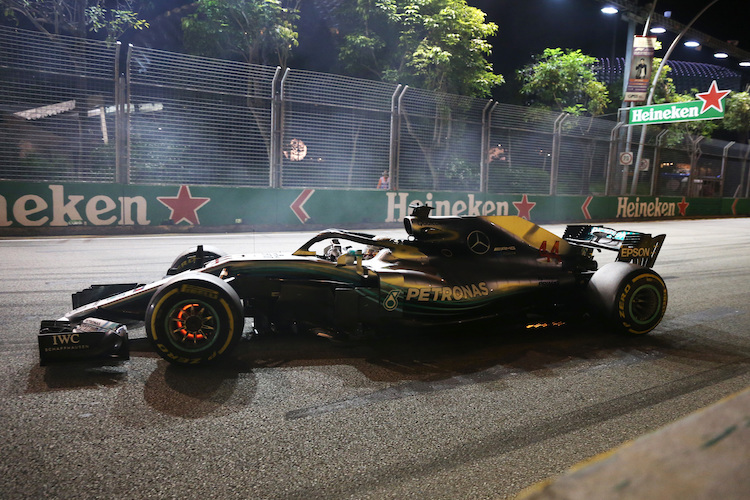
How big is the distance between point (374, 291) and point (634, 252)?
312 centimetres

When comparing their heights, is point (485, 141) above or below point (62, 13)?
below

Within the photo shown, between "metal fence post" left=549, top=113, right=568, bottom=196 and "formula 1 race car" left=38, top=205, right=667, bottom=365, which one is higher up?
"metal fence post" left=549, top=113, right=568, bottom=196

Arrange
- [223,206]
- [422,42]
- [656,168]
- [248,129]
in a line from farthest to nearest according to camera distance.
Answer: [656,168], [422,42], [248,129], [223,206]

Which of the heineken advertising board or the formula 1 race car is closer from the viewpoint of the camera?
the formula 1 race car

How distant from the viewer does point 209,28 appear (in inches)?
863

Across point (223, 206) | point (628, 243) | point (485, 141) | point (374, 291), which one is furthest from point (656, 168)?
point (374, 291)

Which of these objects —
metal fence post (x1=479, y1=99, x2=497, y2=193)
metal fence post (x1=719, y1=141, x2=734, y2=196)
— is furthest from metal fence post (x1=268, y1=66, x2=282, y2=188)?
metal fence post (x1=719, y1=141, x2=734, y2=196)

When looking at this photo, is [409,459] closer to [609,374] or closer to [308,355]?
[308,355]

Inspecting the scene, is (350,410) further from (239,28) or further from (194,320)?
(239,28)

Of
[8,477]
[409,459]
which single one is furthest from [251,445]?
[8,477]

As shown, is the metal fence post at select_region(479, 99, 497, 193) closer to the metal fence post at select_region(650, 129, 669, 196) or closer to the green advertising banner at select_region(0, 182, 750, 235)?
the green advertising banner at select_region(0, 182, 750, 235)

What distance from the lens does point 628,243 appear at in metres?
6.09

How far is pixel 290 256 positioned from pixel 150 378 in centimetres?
148

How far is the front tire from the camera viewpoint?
3998mm
